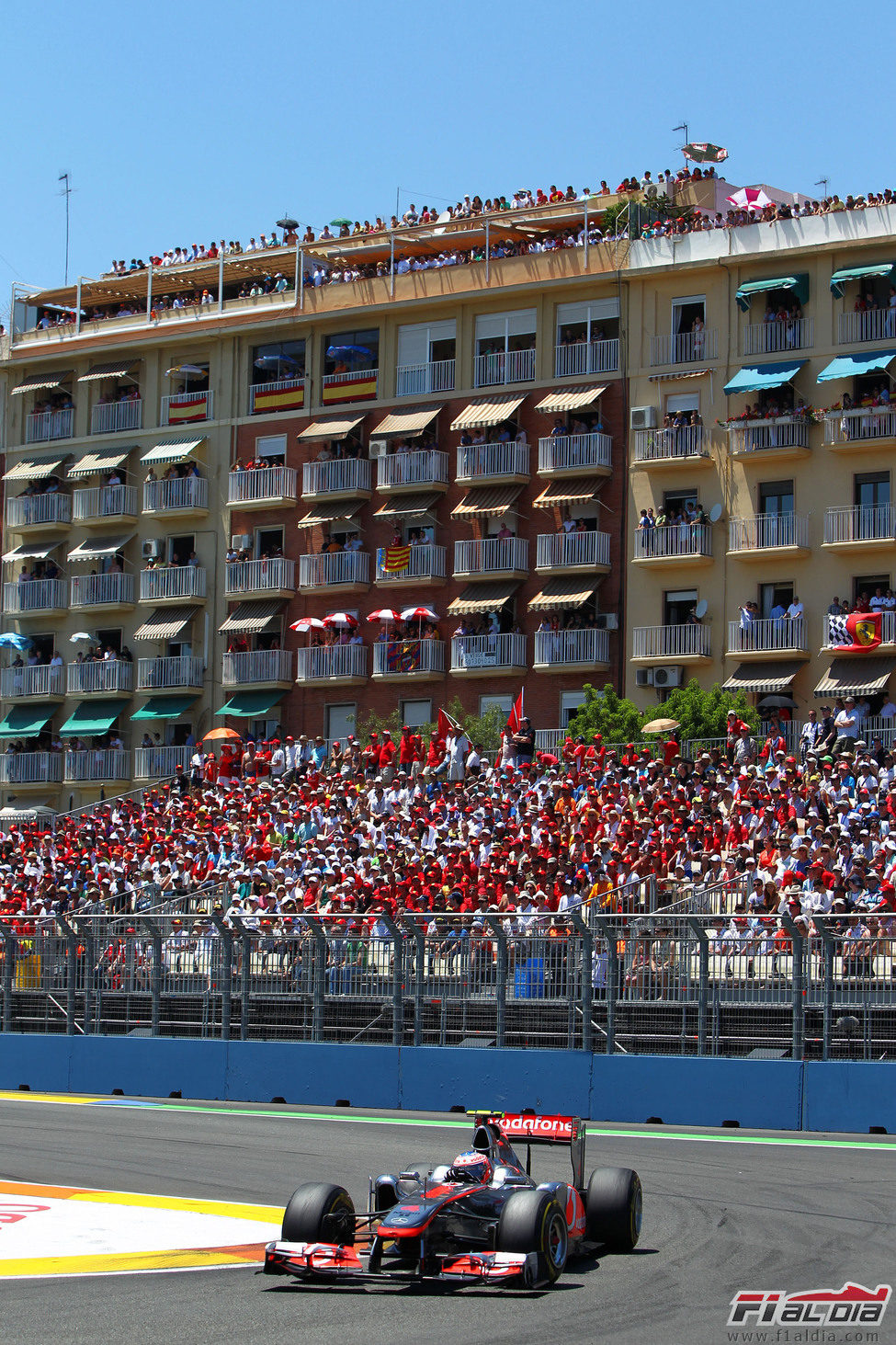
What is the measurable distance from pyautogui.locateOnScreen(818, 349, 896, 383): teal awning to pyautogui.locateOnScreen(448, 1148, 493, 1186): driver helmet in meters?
31.0

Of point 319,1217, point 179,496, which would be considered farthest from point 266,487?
point 319,1217

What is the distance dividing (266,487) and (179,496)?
2729mm

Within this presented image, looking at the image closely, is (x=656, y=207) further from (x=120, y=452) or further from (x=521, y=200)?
(x=120, y=452)

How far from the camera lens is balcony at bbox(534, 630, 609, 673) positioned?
42.8 m

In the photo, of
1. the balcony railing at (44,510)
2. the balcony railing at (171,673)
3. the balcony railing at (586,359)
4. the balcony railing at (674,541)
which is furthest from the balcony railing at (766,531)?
the balcony railing at (44,510)

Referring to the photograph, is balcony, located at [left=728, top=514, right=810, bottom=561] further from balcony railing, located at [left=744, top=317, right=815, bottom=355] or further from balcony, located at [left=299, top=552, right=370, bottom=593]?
balcony, located at [left=299, top=552, right=370, bottom=593]

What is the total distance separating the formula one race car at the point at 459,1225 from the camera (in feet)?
32.7

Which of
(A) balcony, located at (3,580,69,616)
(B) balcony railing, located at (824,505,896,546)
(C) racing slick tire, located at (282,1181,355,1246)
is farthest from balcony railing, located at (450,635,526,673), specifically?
(C) racing slick tire, located at (282,1181,355,1246)

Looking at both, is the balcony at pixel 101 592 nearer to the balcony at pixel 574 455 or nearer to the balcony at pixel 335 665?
the balcony at pixel 335 665

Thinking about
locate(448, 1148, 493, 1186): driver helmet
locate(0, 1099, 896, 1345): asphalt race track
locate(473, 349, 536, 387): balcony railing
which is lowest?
locate(0, 1099, 896, 1345): asphalt race track

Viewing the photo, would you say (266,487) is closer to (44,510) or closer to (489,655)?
(44,510)

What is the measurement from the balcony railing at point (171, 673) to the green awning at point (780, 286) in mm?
17028

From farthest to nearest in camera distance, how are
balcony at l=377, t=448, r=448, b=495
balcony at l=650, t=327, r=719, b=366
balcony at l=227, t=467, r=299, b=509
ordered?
balcony at l=227, t=467, r=299, b=509 < balcony at l=377, t=448, r=448, b=495 < balcony at l=650, t=327, r=719, b=366

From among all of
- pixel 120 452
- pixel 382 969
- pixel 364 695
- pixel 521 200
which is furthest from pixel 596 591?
pixel 382 969
